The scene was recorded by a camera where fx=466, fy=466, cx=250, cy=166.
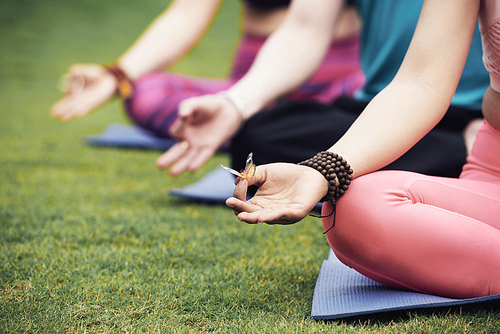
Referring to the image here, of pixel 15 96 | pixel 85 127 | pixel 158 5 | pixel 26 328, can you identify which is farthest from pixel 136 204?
pixel 158 5

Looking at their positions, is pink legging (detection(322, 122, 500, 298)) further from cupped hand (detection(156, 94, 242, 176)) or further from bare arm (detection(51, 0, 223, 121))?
bare arm (detection(51, 0, 223, 121))

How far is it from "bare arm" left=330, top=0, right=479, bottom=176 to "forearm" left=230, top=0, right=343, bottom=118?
69 centimetres

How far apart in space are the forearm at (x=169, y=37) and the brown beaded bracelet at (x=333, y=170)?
1.43 metres

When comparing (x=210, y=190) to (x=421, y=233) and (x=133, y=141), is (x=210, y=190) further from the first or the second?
(x=133, y=141)

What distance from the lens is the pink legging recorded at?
1059 mm

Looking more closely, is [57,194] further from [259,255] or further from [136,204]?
[259,255]

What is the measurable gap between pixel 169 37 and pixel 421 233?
1.75 metres

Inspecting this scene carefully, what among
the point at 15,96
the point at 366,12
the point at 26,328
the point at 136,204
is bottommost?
the point at 15,96

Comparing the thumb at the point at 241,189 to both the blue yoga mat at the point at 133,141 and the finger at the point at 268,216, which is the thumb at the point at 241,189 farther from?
the blue yoga mat at the point at 133,141

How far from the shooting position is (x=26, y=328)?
3.42ft

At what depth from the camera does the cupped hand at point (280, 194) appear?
90 centimetres

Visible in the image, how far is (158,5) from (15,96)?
919 centimetres

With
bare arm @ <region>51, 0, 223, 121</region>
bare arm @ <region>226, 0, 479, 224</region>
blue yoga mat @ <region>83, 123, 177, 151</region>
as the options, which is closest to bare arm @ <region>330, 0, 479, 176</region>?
bare arm @ <region>226, 0, 479, 224</region>

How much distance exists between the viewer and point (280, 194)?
1005mm
